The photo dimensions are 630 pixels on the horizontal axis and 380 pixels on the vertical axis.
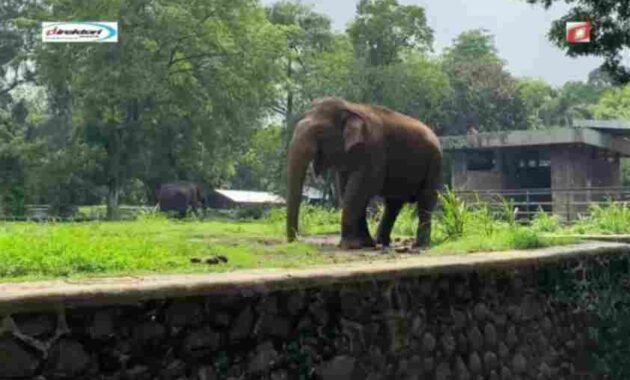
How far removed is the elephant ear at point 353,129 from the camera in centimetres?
838

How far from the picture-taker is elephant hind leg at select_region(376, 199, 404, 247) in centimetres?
945

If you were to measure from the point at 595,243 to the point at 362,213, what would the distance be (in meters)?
2.22

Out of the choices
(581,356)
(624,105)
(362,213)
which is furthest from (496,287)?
(624,105)

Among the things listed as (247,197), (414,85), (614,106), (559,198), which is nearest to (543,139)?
(559,198)

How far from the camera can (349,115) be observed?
8.56 m

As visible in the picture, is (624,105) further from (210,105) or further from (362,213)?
(362,213)

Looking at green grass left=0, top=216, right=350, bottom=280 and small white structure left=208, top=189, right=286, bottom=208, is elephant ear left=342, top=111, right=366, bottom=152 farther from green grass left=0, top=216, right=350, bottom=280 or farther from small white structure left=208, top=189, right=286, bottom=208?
small white structure left=208, top=189, right=286, bottom=208

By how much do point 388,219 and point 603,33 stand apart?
11.9 ft

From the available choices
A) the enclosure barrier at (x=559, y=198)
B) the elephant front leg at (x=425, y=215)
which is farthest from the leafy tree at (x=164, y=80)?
the elephant front leg at (x=425, y=215)

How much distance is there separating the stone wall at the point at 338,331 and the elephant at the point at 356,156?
6.44ft

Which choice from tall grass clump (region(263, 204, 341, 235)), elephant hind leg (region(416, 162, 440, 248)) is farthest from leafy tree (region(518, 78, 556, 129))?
elephant hind leg (region(416, 162, 440, 248))

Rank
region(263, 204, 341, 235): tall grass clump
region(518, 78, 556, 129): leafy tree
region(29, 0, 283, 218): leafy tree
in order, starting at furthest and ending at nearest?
region(518, 78, 556, 129): leafy tree, region(29, 0, 283, 218): leafy tree, region(263, 204, 341, 235): tall grass clump

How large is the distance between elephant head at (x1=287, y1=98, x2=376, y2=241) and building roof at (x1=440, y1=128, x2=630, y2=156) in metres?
21.1

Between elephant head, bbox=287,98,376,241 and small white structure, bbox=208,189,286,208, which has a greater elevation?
elephant head, bbox=287,98,376,241
